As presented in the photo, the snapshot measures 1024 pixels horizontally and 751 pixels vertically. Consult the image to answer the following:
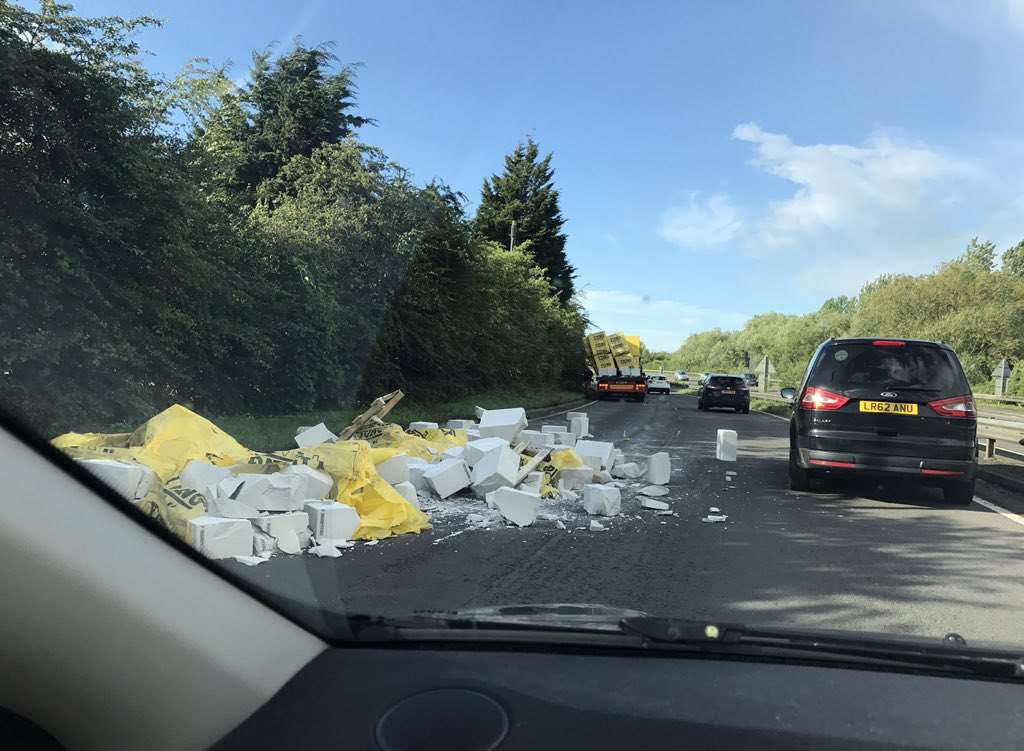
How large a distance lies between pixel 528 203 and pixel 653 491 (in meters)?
39.7

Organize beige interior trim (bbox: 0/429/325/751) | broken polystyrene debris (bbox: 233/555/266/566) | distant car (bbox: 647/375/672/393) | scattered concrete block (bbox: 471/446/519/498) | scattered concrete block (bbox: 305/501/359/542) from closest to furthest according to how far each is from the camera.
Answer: beige interior trim (bbox: 0/429/325/751) → broken polystyrene debris (bbox: 233/555/266/566) → scattered concrete block (bbox: 305/501/359/542) → scattered concrete block (bbox: 471/446/519/498) → distant car (bbox: 647/375/672/393)

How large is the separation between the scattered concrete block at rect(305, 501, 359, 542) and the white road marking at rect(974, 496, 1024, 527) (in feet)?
21.4

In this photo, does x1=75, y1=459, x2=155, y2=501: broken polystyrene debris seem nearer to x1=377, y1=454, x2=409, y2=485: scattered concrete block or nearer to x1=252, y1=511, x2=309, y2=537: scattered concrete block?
x1=252, y1=511, x2=309, y2=537: scattered concrete block

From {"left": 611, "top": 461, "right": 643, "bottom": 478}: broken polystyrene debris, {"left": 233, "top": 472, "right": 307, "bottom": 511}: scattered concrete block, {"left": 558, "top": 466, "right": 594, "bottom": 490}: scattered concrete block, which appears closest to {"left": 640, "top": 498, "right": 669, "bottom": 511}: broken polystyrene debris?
{"left": 558, "top": 466, "right": 594, "bottom": 490}: scattered concrete block

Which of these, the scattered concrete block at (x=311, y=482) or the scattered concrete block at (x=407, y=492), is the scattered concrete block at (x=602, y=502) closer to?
the scattered concrete block at (x=407, y=492)

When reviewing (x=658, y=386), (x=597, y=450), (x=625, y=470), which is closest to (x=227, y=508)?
(x=597, y=450)

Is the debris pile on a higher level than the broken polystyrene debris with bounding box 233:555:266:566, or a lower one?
higher

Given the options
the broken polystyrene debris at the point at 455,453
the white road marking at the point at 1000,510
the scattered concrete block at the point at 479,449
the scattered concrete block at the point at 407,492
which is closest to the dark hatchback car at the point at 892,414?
the white road marking at the point at 1000,510

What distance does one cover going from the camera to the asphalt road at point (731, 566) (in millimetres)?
4395

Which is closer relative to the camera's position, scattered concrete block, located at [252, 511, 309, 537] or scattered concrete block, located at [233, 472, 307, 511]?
scattered concrete block, located at [252, 511, 309, 537]

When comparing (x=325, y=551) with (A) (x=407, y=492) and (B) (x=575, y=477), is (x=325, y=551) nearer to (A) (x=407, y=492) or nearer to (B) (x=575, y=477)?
(A) (x=407, y=492)

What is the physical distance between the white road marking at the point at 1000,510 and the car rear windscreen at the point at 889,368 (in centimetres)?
139

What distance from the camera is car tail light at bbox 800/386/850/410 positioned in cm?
838

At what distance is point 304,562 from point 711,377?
27.4m
